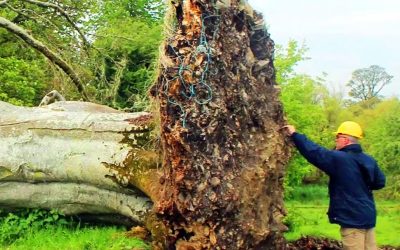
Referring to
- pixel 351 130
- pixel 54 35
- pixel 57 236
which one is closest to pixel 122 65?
pixel 54 35

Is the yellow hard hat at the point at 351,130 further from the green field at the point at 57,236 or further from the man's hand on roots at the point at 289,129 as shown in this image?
the green field at the point at 57,236

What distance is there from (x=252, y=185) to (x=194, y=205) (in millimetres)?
660

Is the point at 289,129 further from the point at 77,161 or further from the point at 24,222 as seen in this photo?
the point at 24,222

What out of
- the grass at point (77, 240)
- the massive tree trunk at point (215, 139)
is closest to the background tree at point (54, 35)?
the grass at point (77, 240)

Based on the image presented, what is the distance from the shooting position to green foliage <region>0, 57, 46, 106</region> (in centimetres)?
2141

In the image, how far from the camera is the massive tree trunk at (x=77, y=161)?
8.01 metres

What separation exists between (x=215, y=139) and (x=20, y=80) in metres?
16.9

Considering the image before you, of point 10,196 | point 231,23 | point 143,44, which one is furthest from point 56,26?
point 231,23

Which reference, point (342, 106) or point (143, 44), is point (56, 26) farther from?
point (342, 106)

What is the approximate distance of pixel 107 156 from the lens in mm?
8156

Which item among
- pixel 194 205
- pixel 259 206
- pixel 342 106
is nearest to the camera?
pixel 194 205

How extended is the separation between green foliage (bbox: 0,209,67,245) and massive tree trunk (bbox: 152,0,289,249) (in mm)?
2649

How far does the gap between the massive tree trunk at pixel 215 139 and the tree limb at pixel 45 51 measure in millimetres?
8230

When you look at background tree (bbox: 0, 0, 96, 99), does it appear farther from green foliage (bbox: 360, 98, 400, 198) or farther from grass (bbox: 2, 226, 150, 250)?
green foliage (bbox: 360, 98, 400, 198)
